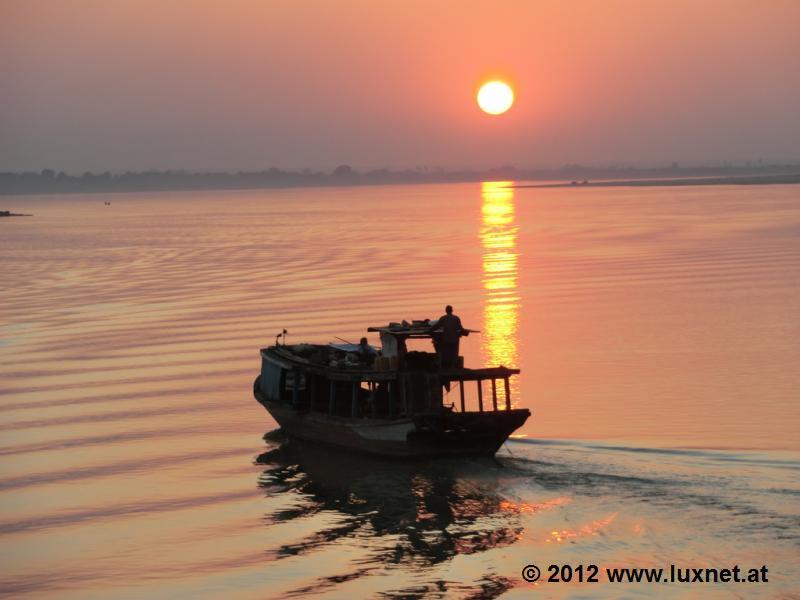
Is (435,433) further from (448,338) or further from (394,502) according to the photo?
(448,338)

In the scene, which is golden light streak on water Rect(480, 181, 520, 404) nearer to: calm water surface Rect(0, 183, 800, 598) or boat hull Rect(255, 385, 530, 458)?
calm water surface Rect(0, 183, 800, 598)

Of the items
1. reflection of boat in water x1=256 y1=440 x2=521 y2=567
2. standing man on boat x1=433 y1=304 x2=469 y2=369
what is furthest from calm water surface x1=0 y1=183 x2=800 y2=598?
standing man on boat x1=433 y1=304 x2=469 y2=369

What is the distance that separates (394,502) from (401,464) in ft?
9.97

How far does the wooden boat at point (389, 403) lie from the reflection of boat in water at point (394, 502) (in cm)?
63

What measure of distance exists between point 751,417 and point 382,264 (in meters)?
57.4

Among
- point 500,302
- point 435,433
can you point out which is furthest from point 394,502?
point 500,302

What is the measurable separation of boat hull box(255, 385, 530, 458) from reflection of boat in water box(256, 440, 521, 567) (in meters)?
0.38

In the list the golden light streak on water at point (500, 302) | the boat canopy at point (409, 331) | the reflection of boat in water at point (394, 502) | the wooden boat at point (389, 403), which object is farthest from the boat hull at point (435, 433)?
the golden light streak on water at point (500, 302)

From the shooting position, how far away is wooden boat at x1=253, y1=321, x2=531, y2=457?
30656 mm

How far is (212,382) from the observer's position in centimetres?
4238

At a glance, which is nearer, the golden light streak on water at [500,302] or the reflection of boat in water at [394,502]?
the reflection of boat in water at [394,502]

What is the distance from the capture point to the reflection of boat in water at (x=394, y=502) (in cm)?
2522

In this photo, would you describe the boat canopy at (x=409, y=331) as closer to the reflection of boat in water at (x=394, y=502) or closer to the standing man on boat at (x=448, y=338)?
the standing man on boat at (x=448, y=338)

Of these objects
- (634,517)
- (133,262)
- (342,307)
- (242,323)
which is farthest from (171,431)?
(133,262)
